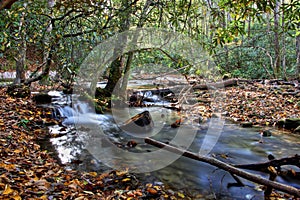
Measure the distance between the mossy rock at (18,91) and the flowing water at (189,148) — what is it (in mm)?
1132

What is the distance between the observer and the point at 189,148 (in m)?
6.56

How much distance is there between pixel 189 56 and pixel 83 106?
4702 mm

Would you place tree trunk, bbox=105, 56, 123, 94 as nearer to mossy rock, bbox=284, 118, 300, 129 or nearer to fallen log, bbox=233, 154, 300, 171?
mossy rock, bbox=284, 118, 300, 129

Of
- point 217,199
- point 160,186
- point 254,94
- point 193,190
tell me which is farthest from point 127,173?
point 254,94

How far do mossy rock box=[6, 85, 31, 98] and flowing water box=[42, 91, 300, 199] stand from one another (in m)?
1.13

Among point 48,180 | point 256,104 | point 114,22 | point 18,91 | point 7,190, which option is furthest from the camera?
point 256,104

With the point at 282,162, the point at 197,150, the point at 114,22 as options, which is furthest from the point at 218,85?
the point at 282,162

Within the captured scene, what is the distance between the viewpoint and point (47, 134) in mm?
6730

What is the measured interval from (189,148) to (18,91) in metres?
6.80

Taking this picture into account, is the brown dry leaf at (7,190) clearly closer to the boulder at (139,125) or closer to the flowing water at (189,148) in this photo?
the flowing water at (189,148)

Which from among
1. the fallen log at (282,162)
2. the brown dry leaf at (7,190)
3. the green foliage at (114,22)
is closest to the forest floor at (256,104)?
the green foliage at (114,22)

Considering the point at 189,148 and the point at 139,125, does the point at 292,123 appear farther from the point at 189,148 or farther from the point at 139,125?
the point at 139,125

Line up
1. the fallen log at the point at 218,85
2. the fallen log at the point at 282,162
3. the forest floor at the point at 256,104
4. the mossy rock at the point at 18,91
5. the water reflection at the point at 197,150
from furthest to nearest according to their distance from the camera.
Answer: the fallen log at the point at 218,85, the mossy rock at the point at 18,91, the forest floor at the point at 256,104, the water reflection at the point at 197,150, the fallen log at the point at 282,162

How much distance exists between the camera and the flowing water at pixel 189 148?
14.3 feet
